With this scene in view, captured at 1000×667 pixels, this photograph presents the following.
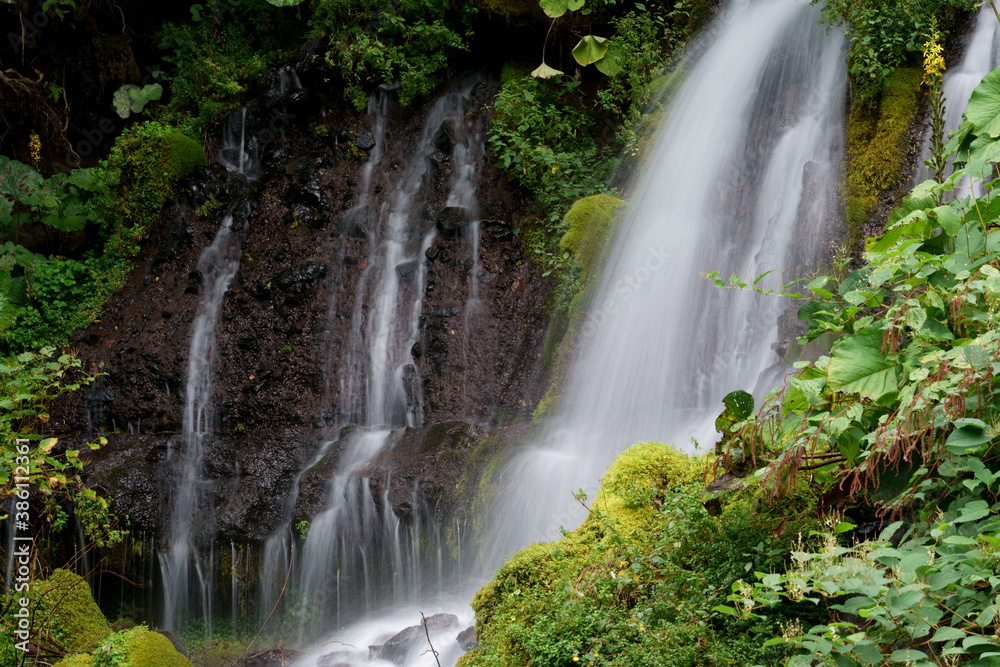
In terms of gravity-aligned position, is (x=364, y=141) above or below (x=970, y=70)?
above

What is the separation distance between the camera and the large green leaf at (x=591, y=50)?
8259 mm

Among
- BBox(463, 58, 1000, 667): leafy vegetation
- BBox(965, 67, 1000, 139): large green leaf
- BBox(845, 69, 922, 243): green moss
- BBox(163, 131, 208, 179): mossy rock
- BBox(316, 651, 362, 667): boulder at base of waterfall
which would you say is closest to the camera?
BBox(463, 58, 1000, 667): leafy vegetation

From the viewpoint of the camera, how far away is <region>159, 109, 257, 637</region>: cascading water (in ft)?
23.7

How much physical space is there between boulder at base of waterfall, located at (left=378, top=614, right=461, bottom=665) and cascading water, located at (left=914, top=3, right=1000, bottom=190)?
5.02m

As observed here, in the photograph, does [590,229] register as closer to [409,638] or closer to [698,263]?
[698,263]

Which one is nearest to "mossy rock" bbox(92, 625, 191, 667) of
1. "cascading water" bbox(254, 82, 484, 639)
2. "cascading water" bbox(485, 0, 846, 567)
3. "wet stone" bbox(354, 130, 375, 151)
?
"cascading water" bbox(254, 82, 484, 639)

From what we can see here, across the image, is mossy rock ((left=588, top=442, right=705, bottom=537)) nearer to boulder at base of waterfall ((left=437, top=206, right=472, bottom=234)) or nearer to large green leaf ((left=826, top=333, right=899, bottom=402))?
large green leaf ((left=826, top=333, right=899, bottom=402))

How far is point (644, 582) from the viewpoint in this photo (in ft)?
12.3

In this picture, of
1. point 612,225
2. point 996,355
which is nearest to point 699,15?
point 612,225

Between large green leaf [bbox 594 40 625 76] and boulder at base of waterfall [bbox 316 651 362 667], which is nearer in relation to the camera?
boulder at base of waterfall [bbox 316 651 362 667]

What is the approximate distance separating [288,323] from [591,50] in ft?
15.3

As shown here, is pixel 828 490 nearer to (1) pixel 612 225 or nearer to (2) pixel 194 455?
(1) pixel 612 225

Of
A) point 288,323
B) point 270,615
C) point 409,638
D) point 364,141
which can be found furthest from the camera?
point 364,141

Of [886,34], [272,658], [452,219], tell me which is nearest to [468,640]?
[272,658]
